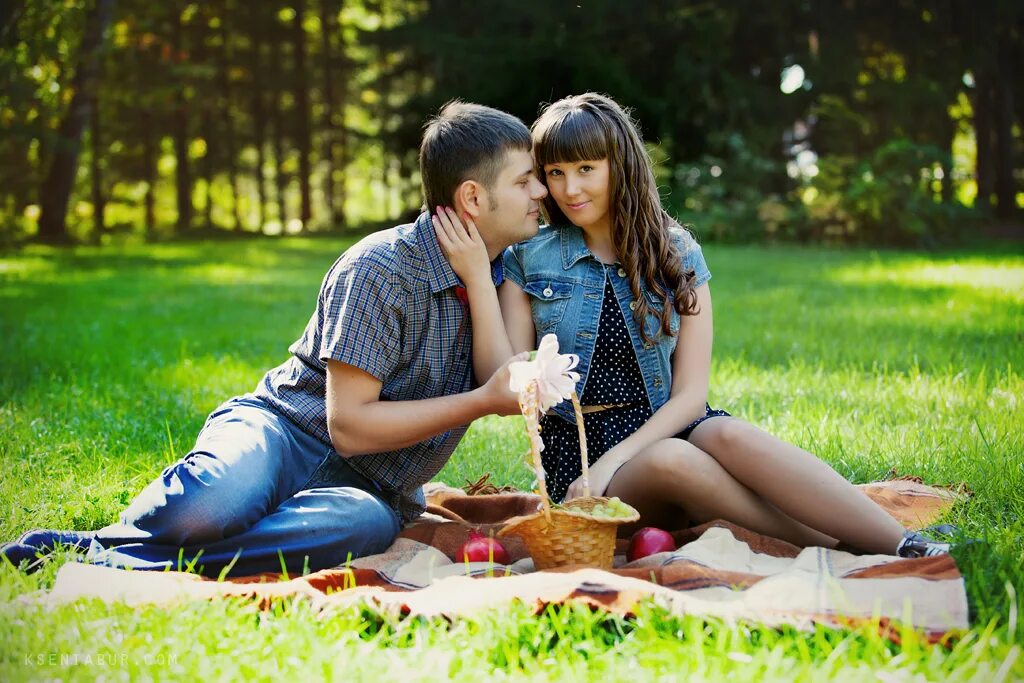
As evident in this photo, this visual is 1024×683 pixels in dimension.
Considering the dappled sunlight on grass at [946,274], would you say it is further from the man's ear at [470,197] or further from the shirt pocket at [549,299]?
the man's ear at [470,197]

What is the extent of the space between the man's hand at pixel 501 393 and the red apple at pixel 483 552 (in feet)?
1.40

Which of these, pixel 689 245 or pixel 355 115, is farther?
pixel 355 115

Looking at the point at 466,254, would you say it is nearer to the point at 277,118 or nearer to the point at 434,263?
the point at 434,263

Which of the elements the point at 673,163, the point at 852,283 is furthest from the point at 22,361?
the point at 673,163

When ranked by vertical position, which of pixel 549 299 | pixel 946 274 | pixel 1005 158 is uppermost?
pixel 1005 158

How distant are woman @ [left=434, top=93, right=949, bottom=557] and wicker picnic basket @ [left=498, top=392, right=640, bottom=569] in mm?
324

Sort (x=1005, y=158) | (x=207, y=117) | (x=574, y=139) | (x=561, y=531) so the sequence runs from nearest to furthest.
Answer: (x=561, y=531)
(x=574, y=139)
(x=1005, y=158)
(x=207, y=117)

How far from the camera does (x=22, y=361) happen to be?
6680mm

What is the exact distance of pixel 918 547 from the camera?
9.30 feet

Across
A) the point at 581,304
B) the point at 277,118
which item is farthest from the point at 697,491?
the point at 277,118

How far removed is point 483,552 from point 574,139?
4.50 ft

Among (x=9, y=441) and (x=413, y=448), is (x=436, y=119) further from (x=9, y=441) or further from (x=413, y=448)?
(x=9, y=441)

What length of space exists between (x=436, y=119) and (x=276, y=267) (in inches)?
484

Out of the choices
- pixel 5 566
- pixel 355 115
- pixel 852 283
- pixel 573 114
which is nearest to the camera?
pixel 5 566
